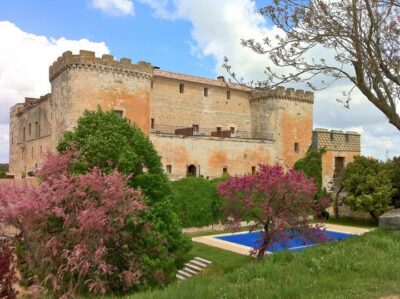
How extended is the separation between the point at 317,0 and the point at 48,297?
8993mm

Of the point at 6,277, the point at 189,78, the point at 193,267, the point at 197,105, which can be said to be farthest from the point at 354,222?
the point at 6,277

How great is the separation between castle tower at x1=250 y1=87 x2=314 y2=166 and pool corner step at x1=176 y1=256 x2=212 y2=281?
61.1ft

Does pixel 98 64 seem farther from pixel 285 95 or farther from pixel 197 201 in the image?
pixel 285 95

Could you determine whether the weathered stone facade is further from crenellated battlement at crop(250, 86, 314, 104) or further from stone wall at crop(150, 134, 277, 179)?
stone wall at crop(150, 134, 277, 179)

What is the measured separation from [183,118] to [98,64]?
1008cm

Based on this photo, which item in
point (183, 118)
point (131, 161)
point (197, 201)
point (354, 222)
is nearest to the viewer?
point (131, 161)

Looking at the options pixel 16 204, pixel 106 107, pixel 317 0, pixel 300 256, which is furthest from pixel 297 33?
pixel 106 107

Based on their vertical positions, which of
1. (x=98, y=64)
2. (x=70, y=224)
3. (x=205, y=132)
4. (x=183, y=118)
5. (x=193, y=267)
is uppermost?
(x=98, y=64)

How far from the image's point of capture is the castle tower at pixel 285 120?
36.5 metres

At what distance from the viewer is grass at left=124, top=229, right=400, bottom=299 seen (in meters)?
6.04

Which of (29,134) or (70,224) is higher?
(29,134)

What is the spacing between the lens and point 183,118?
34.5 metres

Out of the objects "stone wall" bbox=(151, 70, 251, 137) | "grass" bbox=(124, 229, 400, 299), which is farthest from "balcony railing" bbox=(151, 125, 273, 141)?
"grass" bbox=(124, 229, 400, 299)

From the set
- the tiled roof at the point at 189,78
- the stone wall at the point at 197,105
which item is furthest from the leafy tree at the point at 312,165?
the tiled roof at the point at 189,78
